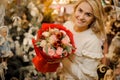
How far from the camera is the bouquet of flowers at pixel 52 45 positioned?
258 cm

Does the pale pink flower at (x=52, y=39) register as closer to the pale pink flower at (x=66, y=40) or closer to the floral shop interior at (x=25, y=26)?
the pale pink flower at (x=66, y=40)

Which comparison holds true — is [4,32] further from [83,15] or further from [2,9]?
[83,15]

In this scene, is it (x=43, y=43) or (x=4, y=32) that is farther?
(x=4, y=32)

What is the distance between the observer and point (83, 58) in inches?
106

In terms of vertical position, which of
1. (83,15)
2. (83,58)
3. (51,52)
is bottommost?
(83,58)

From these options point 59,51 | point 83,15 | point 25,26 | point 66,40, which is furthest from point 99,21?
point 25,26

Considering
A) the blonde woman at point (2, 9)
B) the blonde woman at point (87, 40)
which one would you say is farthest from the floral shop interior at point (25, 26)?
the blonde woman at point (87, 40)

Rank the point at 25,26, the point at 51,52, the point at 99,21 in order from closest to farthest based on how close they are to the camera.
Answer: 1. the point at 51,52
2. the point at 99,21
3. the point at 25,26

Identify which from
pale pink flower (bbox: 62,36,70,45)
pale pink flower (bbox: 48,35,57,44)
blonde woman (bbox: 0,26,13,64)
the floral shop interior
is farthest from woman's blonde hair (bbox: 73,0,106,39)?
blonde woman (bbox: 0,26,13,64)

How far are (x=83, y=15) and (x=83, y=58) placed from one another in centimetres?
35

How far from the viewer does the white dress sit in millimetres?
2689

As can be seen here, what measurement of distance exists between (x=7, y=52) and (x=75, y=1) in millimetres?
733

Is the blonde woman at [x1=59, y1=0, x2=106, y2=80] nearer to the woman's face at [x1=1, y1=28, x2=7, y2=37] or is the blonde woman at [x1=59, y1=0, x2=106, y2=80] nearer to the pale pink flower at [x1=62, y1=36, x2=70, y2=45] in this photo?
the pale pink flower at [x1=62, y1=36, x2=70, y2=45]

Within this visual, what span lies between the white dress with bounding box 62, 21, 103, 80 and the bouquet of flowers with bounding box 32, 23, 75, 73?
2.9 inches
